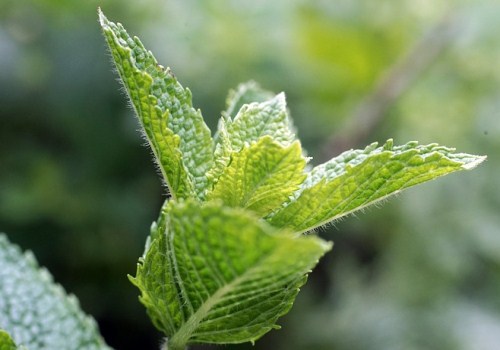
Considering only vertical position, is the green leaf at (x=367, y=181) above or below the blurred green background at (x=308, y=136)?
below

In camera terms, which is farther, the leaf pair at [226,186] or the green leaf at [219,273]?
the leaf pair at [226,186]

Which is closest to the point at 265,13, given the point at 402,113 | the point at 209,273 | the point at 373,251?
the point at 402,113

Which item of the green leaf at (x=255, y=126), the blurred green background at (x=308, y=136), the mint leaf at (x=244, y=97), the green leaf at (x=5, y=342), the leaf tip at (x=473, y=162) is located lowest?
the green leaf at (x=5, y=342)

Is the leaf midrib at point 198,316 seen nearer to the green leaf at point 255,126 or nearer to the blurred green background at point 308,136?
the green leaf at point 255,126

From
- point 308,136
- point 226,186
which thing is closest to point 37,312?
point 226,186

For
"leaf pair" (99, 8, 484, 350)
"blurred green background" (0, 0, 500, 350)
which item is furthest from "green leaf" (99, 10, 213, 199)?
"blurred green background" (0, 0, 500, 350)

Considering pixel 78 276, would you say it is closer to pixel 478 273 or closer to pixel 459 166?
pixel 478 273

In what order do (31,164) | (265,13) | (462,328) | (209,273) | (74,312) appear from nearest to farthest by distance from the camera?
(209,273)
(74,312)
(462,328)
(31,164)
(265,13)

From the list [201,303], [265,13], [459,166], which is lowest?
[201,303]

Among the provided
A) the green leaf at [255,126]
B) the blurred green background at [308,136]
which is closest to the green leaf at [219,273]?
the green leaf at [255,126]
